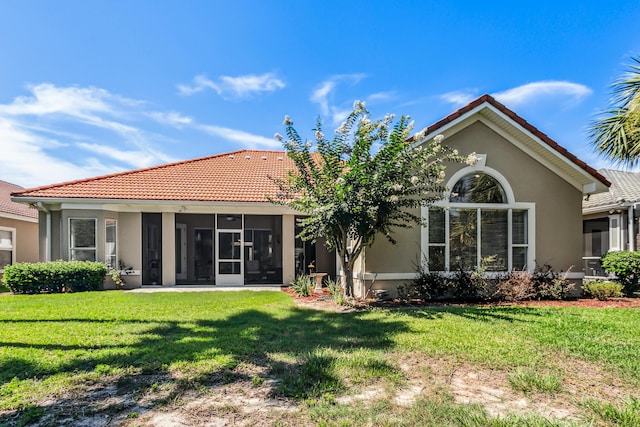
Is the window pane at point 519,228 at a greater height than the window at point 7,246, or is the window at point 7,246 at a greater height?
the window pane at point 519,228

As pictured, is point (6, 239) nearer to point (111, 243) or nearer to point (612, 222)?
point (111, 243)

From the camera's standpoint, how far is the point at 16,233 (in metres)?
19.2

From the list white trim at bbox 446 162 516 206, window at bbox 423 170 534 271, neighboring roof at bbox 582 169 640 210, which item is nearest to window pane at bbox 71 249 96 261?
window at bbox 423 170 534 271

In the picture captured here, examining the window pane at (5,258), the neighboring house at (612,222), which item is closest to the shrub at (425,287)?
the neighboring house at (612,222)

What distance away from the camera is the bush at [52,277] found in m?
12.9

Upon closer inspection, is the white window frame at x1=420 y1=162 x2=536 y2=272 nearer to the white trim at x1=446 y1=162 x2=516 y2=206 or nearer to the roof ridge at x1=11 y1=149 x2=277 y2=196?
the white trim at x1=446 y1=162 x2=516 y2=206

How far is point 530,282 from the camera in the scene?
1116 centimetres

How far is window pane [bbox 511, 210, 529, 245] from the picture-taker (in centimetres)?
1211

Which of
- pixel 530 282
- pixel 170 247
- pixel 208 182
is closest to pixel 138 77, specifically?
pixel 208 182

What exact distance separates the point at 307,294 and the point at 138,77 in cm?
867

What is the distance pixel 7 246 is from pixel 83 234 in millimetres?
7573

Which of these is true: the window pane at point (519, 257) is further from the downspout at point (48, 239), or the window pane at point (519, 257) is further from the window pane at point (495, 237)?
the downspout at point (48, 239)

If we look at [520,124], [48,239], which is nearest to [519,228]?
[520,124]

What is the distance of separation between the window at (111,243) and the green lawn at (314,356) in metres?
5.43
